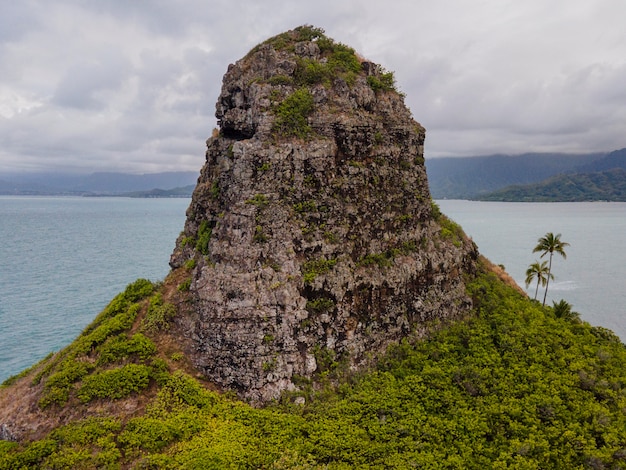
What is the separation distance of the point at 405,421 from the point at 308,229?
14.4 metres

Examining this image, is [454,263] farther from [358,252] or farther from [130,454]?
[130,454]

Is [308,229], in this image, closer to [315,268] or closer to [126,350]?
[315,268]

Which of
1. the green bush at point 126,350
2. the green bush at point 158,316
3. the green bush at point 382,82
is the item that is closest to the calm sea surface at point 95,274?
the green bush at point 126,350

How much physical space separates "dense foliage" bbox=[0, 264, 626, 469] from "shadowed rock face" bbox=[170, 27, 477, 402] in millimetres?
2280

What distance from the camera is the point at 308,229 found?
2930cm

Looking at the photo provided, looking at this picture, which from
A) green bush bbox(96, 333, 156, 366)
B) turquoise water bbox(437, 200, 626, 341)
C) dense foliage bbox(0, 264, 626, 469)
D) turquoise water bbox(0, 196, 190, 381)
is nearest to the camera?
dense foliage bbox(0, 264, 626, 469)

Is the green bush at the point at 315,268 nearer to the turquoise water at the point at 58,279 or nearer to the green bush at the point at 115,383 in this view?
the green bush at the point at 115,383

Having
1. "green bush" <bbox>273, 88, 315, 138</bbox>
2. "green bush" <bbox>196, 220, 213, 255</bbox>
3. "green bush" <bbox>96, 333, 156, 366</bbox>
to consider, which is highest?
"green bush" <bbox>273, 88, 315, 138</bbox>

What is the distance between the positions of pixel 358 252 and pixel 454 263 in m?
10.5

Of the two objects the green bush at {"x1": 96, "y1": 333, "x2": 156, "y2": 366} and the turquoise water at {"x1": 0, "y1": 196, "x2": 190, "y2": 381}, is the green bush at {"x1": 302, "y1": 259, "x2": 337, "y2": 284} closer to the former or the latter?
the green bush at {"x1": 96, "y1": 333, "x2": 156, "y2": 366}

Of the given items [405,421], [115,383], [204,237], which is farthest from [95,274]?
[405,421]

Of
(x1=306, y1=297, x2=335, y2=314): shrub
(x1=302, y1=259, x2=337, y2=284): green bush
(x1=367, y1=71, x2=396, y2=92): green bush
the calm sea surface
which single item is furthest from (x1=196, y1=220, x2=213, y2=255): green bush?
the calm sea surface

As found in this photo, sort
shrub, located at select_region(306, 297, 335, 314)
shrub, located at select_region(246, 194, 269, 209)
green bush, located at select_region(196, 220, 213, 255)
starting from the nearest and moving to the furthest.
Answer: shrub, located at select_region(306, 297, 335, 314) → shrub, located at select_region(246, 194, 269, 209) → green bush, located at select_region(196, 220, 213, 255)

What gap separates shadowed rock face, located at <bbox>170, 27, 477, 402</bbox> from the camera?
89.0 ft
